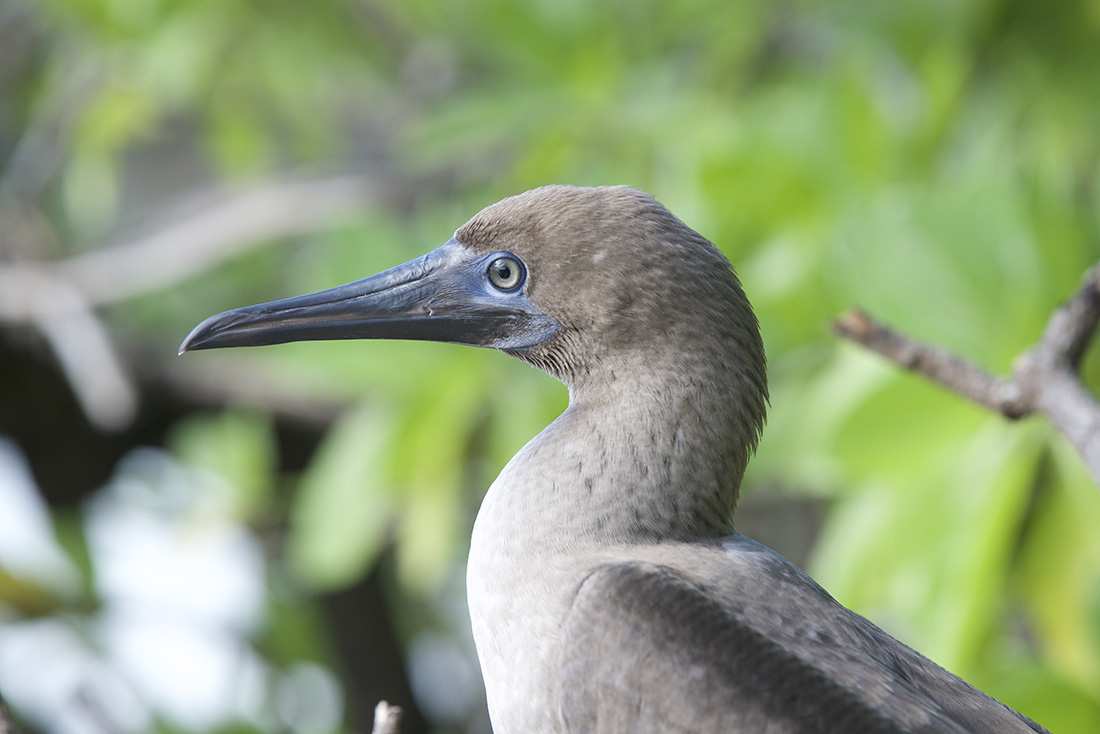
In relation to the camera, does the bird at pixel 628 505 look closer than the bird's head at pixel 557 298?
Yes

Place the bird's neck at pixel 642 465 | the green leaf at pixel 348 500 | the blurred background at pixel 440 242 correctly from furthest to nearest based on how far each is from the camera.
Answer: the green leaf at pixel 348 500
the blurred background at pixel 440 242
the bird's neck at pixel 642 465

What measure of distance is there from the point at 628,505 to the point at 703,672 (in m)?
0.21

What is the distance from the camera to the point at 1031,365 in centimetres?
118

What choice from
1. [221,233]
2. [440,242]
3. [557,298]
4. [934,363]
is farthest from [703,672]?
[221,233]

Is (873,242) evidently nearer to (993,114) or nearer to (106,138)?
(993,114)

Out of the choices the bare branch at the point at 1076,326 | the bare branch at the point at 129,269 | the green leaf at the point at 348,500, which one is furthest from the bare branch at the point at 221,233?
the bare branch at the point at 1076,326

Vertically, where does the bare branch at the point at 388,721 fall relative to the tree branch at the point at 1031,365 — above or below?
below

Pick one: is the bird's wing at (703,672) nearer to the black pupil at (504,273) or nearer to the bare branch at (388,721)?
the bare branch at (388,721)

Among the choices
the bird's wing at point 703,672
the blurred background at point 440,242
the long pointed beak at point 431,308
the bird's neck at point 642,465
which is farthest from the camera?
the blurred background at point 440,242

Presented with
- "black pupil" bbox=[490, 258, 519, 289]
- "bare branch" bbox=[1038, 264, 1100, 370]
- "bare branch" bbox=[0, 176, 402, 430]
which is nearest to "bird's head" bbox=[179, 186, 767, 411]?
"black pupil" bbox=[490, 258, 519, 289]

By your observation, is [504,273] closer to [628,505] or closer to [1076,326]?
[628,505]

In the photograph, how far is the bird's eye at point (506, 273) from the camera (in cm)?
113

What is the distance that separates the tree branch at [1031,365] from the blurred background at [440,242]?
48cm

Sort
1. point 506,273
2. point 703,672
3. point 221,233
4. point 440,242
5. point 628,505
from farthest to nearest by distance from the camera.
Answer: point 221,233 → point 440,242 → point 506,273 → point 628,505 → point 703,672
